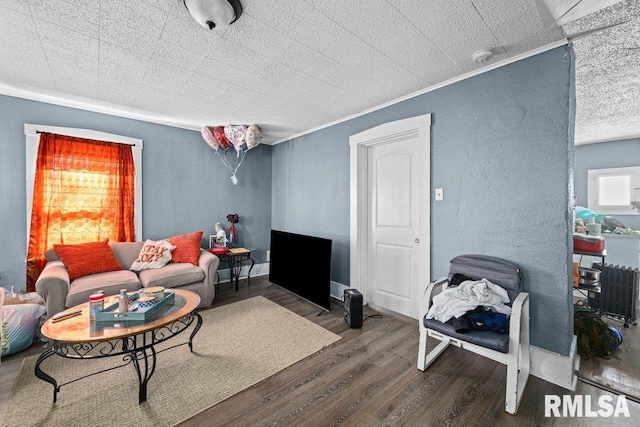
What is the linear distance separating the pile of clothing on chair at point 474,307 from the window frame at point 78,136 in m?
3.71

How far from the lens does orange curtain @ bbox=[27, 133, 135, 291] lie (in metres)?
2.87

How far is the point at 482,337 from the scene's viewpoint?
5.37 feet

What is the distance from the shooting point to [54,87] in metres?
2.60

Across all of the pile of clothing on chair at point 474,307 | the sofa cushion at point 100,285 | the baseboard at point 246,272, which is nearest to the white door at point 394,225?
the pile of clothing on chair at point 474,307

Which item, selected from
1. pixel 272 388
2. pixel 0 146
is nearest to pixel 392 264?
pixel 272 388

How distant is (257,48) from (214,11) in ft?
1.58

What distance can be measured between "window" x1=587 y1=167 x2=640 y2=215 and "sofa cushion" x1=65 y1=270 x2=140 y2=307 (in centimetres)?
678

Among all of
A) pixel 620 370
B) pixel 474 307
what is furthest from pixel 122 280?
pixel 620 370

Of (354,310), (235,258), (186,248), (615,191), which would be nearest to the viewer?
(354,310)

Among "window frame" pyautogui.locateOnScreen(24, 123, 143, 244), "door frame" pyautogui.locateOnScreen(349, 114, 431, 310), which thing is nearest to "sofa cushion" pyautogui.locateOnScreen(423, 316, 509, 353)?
"door frame" pyautogui.locateOnScreen(349, 114, 431, 310)

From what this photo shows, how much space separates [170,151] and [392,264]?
344 centimetres

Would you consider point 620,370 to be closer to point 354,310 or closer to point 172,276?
point 354,310

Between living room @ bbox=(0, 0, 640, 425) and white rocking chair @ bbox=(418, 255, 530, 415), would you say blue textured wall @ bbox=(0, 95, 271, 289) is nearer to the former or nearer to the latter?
living room @ bbox=(0, 0, 640, 425)

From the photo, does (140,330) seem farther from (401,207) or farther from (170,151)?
(170,151)
